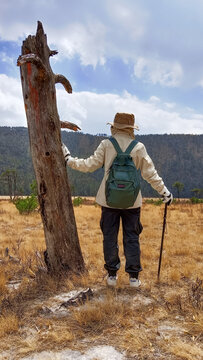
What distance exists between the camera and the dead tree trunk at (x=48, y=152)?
145 inches

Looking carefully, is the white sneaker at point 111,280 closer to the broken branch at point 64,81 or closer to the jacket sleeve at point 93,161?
the jacket sleeve at point 93,161

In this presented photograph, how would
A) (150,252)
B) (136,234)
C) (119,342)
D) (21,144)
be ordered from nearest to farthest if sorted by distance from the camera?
1. (119,342)
2. (136,234)
3. (150,252)
4. (21,144)

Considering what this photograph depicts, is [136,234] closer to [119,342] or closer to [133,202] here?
[133,202]

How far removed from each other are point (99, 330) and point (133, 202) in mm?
1413

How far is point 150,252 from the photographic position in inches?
221

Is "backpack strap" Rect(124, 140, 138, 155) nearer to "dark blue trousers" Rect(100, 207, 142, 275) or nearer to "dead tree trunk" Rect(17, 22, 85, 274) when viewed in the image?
"dark blue trousers" Rect(100, 207, 142, 275)

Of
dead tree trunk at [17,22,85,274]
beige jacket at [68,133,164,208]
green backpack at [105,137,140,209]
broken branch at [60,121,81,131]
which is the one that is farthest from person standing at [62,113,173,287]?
broken branch at [60,121,81,131]

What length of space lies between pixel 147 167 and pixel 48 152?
1.23m

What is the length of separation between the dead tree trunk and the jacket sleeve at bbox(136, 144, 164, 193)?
98 cm

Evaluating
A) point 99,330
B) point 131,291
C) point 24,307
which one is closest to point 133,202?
point 131,291

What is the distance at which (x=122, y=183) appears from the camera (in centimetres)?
342

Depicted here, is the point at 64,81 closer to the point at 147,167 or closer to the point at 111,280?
the point at 147,167

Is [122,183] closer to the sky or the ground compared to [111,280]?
closer to the sky

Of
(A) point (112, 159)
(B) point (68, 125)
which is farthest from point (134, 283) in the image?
(B) point (68, 125)
